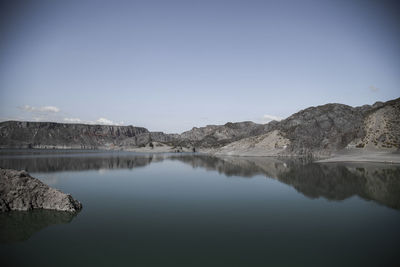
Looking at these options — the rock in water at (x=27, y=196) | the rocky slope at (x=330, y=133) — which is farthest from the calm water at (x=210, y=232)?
the rocky slope at (x=330, y=133)

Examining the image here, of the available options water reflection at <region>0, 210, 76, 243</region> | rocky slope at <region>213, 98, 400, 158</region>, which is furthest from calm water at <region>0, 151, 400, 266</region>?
rocky slope at <region>213, 98, 400, 158</region>

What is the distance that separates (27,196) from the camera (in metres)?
25.2

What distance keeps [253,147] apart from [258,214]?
123 m

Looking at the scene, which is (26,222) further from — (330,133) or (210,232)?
(330,133)

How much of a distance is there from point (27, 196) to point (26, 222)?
4.94 metres

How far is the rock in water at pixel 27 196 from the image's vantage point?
24.6 meters

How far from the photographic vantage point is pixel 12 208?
24578 mm

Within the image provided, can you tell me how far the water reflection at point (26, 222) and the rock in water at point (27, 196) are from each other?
2.90 feet

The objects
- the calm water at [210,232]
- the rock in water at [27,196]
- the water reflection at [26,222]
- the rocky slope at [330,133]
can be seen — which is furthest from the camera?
the rocky slope at [330,133]

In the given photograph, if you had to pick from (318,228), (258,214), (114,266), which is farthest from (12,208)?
(318,228)

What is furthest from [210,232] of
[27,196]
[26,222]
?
[27,196]

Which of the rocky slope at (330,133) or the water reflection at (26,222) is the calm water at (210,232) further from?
the rocky slope at (330,133)

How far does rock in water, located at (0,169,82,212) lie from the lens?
80.7 ft

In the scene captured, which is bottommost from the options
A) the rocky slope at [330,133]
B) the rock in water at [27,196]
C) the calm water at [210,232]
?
the calm water at [210,232]
